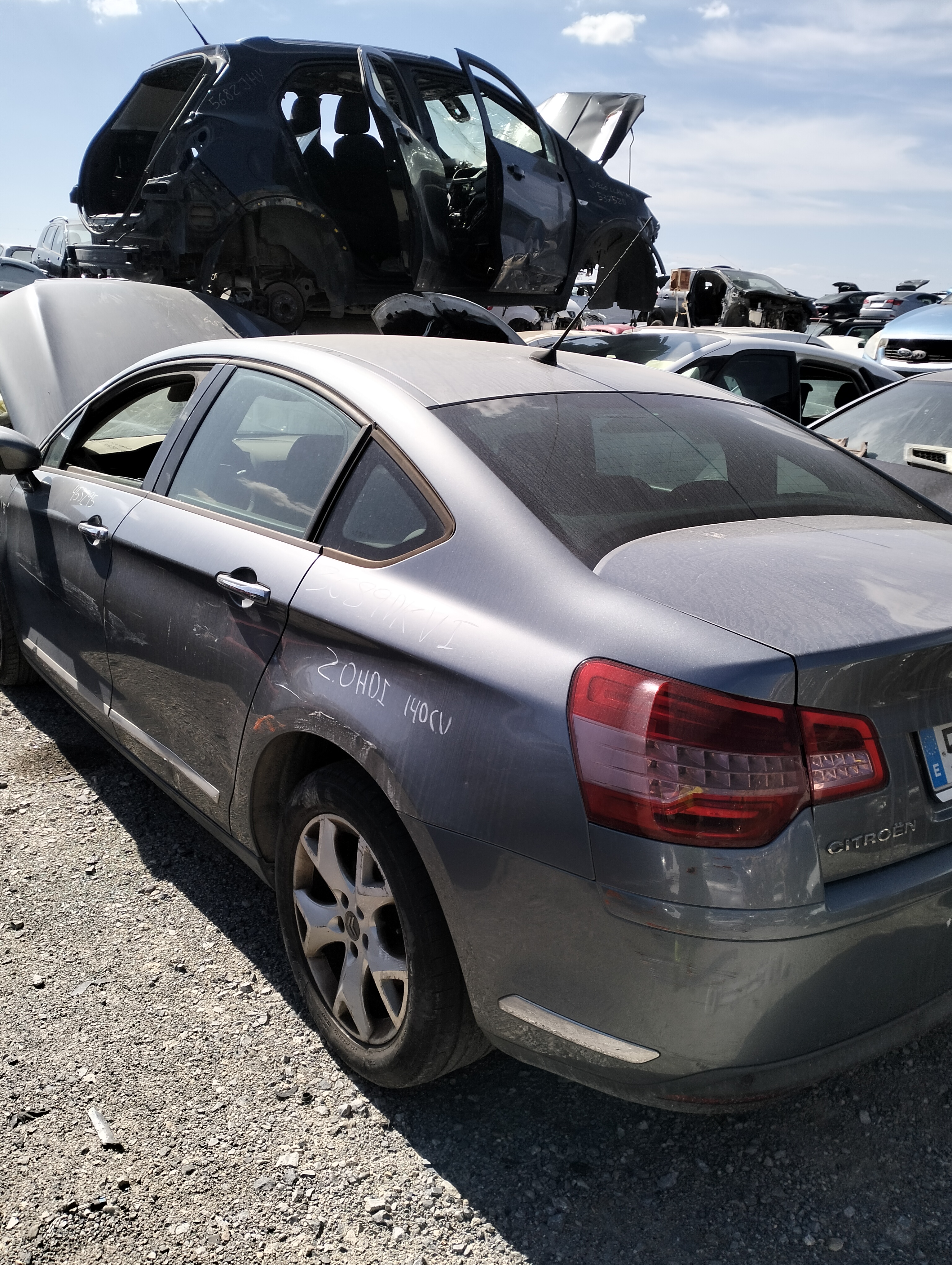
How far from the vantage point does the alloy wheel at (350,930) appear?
2.17 meters

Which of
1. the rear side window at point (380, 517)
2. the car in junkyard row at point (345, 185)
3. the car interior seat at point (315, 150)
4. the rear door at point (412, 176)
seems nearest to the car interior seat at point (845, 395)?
the car in junkyard row at point (345, 185)

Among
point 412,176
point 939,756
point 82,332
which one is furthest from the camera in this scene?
point 412,176

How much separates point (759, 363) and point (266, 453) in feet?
17.0

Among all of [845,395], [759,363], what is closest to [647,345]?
[759,363]

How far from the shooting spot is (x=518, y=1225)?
1.98 metres

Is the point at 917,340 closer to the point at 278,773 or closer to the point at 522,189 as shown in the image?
the point at 522,189

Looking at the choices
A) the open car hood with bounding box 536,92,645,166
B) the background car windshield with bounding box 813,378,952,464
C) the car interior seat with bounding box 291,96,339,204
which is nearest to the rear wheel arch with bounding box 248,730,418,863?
the background car windshield with bounding box 813,378,952,464

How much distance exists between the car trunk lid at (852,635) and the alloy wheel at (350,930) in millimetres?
813

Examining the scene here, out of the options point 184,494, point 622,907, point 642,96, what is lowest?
point 622,907

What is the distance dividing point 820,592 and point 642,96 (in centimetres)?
910

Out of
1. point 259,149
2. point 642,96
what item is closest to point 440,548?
point 259,149

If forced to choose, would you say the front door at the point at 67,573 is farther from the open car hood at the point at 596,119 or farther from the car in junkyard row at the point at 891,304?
the car in junkyard row at the point at 891,304

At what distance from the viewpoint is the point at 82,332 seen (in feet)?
18.9

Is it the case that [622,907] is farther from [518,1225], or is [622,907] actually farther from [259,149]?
[259,149]
